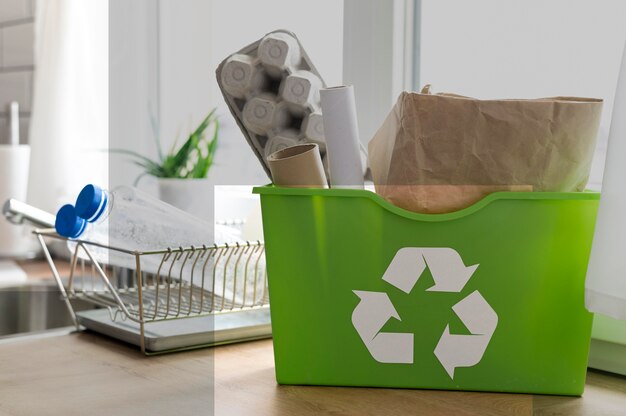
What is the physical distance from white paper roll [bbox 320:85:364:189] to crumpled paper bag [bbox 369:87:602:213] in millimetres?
54

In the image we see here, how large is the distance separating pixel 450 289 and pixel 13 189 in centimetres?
161

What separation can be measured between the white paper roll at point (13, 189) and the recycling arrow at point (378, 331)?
1.52 metres

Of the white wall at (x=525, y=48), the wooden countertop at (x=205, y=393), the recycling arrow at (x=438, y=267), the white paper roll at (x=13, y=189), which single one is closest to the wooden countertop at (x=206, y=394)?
the wooden countertop at (x=205, y=393)

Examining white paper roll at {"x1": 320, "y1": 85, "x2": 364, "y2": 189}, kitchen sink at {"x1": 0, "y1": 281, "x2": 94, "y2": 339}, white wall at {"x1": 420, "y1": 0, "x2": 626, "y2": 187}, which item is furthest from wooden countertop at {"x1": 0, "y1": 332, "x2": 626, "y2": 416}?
kitchen sink at {"x1": 0, "y1": 281, "x2": 94, "y2": 339}

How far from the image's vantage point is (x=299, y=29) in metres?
1.53

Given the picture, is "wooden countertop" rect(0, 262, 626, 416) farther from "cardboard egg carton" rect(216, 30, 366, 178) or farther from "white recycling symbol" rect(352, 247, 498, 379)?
"cardboard egg carton" rect(216, 30, 366, 178)

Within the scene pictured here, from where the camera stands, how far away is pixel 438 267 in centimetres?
70

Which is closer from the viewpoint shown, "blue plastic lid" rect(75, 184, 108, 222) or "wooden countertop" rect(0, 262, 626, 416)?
"wooden countertop" rect(0, 262, 626, 416)

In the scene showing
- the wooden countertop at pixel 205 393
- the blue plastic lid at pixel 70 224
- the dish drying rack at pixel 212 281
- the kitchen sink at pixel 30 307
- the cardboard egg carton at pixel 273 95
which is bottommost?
the kitchen sink at pixel 30 307

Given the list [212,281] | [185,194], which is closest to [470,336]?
[212,281]

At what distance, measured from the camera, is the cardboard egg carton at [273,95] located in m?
0.92

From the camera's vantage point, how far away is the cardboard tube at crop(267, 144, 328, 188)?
0.73 meters

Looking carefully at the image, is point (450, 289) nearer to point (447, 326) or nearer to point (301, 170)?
point (447, 326)

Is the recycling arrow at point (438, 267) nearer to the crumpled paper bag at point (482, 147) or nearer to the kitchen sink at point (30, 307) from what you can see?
the crumpled paper bag at point (482, 147)
